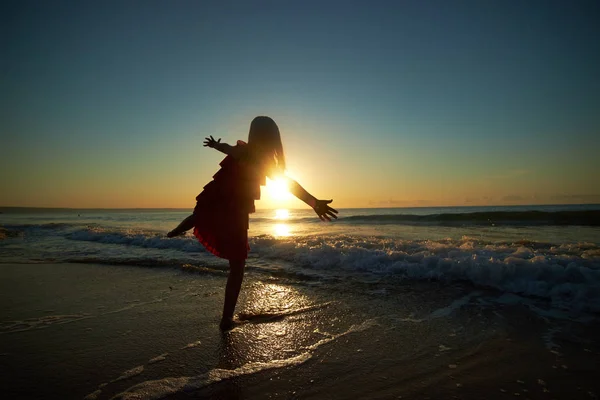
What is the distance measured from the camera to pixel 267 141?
3.14 meters

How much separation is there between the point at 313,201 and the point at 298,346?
1288 millimetres

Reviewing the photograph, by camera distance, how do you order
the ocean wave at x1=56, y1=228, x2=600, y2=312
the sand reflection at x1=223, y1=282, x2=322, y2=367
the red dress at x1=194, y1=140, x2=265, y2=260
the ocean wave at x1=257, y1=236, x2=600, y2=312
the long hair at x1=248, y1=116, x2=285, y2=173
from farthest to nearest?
the ocean wave at x1=56, y1=228, x2=600, y2=312 < the ocean wave at x1=257, y1=236, x2=600, y2=312 < the red dress at x1=194, y1=140, x2=265, y2=260 < the long hair at x1=248, y1=116, x2=285, y2=173 < the sand reflection at x1=223, y1=282, x2=322, y2=367

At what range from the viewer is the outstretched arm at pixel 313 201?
2742 millimetres

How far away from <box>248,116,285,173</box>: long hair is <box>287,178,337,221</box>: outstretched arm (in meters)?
0.29

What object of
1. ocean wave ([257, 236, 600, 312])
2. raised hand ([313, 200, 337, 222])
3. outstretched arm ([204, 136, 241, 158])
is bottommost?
ocean wave ([257, 236, 600, 312])

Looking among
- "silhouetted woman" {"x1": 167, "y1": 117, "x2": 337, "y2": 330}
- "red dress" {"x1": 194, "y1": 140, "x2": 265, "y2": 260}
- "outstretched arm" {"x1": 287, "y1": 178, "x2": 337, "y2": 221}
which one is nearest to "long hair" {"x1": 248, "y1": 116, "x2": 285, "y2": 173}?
"silhouetted woman" {"x1": 167, "y1": 117, "x2": 337, "y2": 330}

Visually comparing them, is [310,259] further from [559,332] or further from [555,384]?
[555,384]

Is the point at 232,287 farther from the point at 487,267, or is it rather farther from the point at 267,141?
the point at 487,267

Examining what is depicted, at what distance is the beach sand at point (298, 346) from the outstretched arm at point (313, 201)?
1.17 meters

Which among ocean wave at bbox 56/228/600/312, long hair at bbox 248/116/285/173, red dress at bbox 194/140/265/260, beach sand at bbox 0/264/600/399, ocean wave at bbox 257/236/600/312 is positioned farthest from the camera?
ocean wave at bbox 56/228/600/312

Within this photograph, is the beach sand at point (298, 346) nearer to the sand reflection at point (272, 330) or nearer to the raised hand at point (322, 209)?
the sand reflection at point (272, 330)

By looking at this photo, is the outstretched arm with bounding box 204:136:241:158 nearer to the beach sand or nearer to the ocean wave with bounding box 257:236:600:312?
the beach sand

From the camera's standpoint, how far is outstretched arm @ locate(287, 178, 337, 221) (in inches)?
108

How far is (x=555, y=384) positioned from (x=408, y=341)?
1.06 meters
